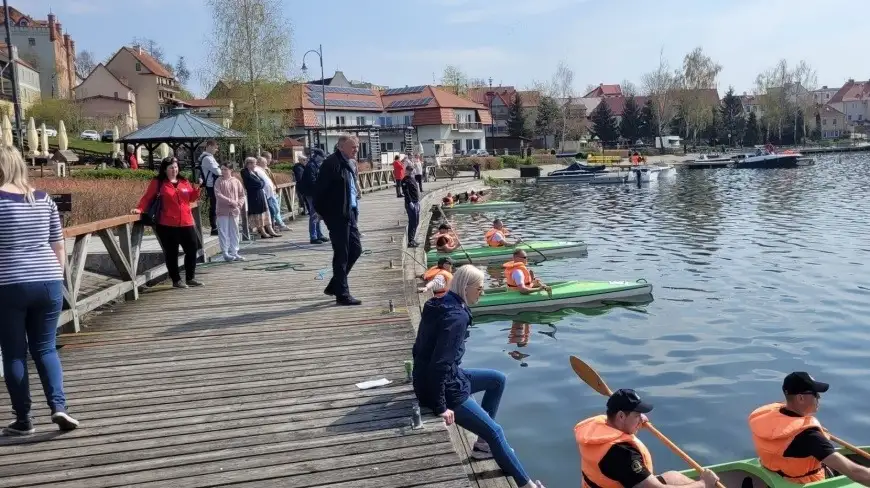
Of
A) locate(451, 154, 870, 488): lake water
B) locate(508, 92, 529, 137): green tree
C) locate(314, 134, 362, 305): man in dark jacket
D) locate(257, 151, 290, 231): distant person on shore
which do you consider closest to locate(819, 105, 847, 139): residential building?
locate(508, 92, 529, 137): green tree

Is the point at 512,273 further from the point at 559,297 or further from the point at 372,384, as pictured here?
the point at 372,384

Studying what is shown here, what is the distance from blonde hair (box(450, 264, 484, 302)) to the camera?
520 centimetres

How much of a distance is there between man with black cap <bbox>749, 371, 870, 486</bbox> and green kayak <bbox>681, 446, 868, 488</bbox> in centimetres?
6

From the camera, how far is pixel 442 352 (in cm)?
513

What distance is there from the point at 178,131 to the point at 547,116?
3063 inches

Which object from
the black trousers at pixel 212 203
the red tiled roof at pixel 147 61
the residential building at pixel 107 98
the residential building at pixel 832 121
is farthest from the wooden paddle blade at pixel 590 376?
the residential building at pixel 832 121

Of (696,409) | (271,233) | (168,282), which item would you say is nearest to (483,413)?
(696,409)

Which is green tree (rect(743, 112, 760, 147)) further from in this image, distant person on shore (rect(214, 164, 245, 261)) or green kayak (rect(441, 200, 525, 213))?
distant person on shore (rect(214, 164, 245, 261))

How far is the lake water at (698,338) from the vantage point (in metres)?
8.38

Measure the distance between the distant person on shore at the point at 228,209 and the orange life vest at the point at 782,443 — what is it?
9427mm

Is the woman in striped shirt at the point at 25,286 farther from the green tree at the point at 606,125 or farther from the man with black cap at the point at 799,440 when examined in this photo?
the green tree at the point at 606,125

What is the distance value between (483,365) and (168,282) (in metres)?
5.23

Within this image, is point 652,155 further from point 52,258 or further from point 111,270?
point 52,258

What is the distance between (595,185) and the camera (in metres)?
51.8
